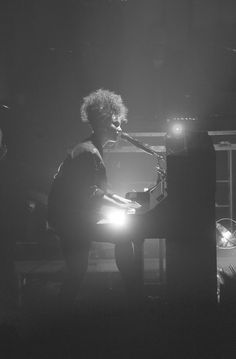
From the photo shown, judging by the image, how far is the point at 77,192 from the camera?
10.3 ft

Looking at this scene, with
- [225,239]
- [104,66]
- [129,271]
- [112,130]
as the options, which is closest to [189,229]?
[129,271]

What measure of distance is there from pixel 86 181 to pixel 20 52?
7.46 meters

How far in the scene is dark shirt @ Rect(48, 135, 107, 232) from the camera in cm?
315

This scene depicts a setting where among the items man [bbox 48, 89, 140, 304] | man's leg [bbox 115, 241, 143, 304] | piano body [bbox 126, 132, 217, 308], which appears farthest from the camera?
man's leg [bbox 115, 241, 143, 304]

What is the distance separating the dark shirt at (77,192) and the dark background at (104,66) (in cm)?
592

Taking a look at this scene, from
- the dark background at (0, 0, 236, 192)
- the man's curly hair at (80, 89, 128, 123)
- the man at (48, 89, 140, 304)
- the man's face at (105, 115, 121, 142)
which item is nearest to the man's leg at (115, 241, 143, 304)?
the man at (48, 89, 140, 304)

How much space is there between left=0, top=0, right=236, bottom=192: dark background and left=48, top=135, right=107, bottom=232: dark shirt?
19.4 feet

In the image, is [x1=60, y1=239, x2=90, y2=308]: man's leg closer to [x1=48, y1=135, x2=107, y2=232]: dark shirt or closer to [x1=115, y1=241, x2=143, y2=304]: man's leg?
[x1=48, y1=135, x2=107, y2=232]: dark shirt

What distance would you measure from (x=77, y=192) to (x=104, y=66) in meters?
7.62

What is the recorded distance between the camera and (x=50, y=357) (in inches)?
106

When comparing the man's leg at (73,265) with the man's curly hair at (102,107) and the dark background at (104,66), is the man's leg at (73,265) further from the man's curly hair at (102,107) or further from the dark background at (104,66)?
the dark background at (104,66)

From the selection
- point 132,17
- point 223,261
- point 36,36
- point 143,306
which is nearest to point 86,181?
point 143,306

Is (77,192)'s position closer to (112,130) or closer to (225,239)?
(112,130)

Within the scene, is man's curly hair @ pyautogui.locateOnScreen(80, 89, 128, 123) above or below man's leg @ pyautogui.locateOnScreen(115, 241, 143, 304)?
above
